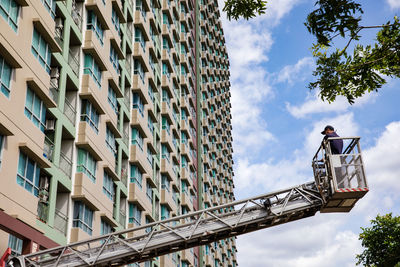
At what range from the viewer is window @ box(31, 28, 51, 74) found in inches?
931

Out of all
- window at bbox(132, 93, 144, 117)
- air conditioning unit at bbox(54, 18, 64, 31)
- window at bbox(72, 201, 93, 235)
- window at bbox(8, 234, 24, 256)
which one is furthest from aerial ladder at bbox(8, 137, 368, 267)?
window at bbox(132, 93, 144, 117)

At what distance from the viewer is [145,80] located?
43.7 meters

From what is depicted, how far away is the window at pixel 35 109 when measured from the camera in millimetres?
22620

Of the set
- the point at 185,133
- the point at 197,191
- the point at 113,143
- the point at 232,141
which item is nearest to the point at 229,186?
the point at 232,141

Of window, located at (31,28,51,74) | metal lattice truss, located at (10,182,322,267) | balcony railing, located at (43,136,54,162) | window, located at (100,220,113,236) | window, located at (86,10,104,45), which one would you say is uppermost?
window, located at (86,10,104,45)

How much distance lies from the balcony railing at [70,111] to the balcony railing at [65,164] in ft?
7.18

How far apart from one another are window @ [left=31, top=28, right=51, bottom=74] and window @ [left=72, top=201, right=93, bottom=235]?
26.0ft

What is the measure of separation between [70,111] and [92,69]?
158 inches

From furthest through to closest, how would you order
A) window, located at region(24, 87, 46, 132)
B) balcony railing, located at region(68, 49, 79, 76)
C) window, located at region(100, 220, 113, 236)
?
1. window, located at region(100, 220, 113, 236)
2. balcony railing, located at region(68, 49, 79, 76)
3. window, located at region(24, 87, 46, 132)

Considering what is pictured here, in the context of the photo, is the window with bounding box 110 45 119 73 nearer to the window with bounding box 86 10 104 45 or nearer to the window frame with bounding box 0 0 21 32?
the window with bounding box 86 10 104 45

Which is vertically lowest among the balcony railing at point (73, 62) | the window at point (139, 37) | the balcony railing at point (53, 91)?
the balcony railing at point (53, 91)

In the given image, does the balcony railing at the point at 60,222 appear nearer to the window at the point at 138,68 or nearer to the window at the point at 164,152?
Answer: the window at the point at 138,68

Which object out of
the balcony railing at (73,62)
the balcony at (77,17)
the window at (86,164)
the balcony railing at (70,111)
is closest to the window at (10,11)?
the balcony railing at (73,62)

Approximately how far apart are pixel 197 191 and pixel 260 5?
5626 centimetres
